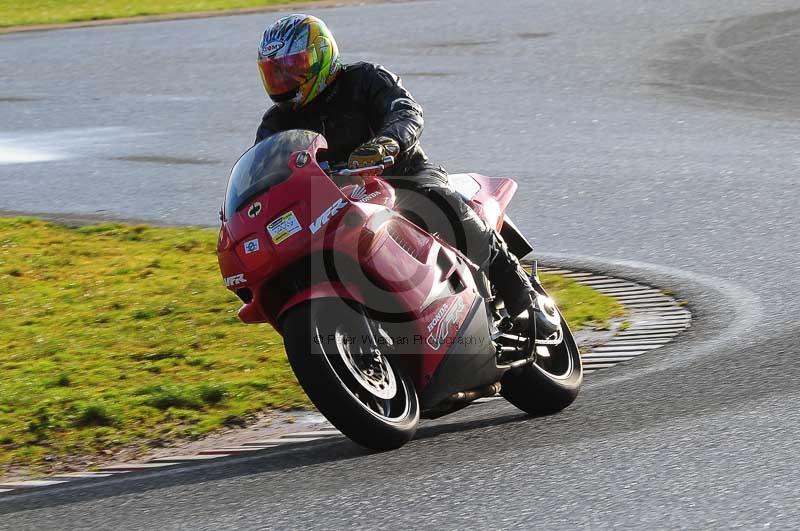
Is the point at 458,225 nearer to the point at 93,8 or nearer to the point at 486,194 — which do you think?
the point at 486,194

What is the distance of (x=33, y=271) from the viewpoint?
9.30 m

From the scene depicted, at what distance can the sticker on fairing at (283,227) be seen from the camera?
5219mm

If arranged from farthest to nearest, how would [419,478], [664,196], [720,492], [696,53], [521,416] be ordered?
[696,53]
[664,196]
[521,416]
[419,478]
[720,492]

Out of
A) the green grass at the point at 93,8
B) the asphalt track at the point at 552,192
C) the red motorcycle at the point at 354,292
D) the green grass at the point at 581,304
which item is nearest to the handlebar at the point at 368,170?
the red motorcycle at the point at 354,292

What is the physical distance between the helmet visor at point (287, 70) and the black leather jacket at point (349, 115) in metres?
0.21

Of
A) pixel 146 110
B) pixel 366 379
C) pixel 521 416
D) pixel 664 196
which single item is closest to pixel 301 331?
pixel 366 379

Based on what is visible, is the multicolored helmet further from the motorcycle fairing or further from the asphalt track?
the asphalt track

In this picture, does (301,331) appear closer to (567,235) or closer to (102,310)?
(102,310)

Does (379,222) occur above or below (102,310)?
above

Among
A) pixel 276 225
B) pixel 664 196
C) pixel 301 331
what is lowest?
pixel 664 196

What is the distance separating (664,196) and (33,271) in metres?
4.57

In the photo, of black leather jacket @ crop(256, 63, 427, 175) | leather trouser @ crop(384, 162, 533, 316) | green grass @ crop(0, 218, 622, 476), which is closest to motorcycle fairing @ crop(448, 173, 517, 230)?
leather trouser @ crop(384, 162, 533, 316)

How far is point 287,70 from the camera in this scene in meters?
5.83

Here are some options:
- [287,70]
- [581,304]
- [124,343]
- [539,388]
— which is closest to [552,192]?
[581,304]
